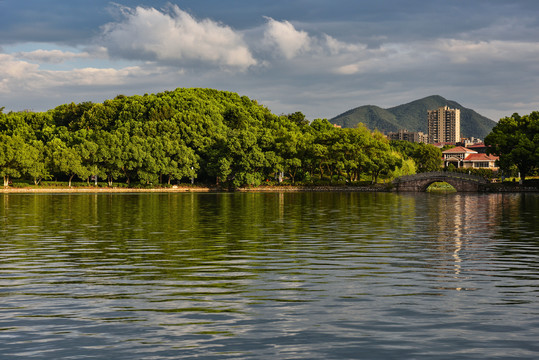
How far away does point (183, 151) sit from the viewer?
376ft

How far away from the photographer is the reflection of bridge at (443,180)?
110188 mm

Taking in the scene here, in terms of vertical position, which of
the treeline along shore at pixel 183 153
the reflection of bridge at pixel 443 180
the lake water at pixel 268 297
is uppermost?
the treeline along shore at pixel 183 153

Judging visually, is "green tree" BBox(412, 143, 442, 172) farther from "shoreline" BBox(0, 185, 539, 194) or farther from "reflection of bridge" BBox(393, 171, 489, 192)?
"shoreline" BBox(0, 185, 539, 194)

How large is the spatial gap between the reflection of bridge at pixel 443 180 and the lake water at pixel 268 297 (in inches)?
3347

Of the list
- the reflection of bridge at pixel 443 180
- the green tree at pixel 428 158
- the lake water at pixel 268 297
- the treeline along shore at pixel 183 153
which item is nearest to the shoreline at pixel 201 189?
the treeline along shore at pixel 183 153

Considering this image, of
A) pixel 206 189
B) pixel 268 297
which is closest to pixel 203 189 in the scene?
pixel 206 189

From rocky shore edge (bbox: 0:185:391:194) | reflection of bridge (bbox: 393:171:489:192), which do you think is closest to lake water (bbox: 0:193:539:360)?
rocky shore edge (bbox: 0:185:391:194)

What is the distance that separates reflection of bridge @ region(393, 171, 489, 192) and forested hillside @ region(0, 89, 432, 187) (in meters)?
5.21

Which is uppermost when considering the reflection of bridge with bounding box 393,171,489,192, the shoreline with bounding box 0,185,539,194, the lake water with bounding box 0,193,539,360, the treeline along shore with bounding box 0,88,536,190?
the treeline along shore with bounding box 0,88,536,190

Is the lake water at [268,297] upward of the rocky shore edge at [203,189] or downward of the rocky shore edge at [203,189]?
downward

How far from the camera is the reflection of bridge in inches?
4338

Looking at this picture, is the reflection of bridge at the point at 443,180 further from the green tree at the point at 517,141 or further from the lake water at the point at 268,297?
the lake water at the point at 268,297

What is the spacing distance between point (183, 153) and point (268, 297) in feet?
334

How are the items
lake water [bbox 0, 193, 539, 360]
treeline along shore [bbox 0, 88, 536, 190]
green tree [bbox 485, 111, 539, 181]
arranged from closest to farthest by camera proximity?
lake water [bbox 0, 193, 539, 360] < green tree [bbox 485, 111, 539, 181] < treeline along shore [bbox 0, 88, 536, 190]
